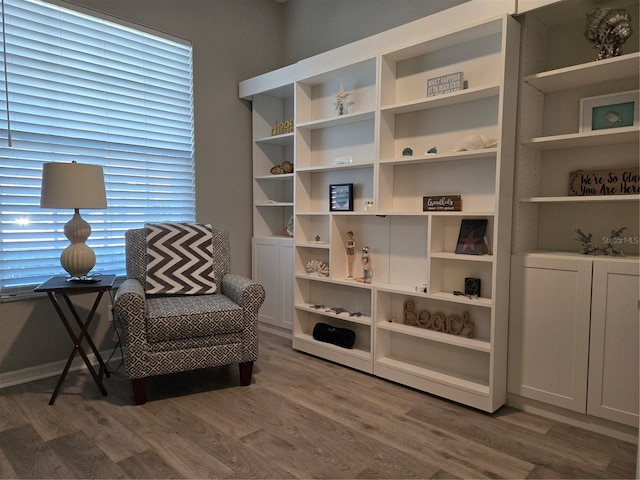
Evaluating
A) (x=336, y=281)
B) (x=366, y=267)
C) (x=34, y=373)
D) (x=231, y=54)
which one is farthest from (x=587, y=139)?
(x=34, y=373)

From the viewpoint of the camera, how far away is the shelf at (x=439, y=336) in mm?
2309

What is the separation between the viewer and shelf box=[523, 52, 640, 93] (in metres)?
1.90

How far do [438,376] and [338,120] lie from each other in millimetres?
1855

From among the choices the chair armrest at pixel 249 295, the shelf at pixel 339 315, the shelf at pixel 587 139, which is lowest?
the shelf at pixel 339 315

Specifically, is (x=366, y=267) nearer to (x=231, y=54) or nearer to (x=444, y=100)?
(x=444, y=100)

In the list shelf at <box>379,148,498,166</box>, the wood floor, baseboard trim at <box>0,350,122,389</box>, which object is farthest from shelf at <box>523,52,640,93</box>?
baseboard trim at <box>0,350,122,389</box>

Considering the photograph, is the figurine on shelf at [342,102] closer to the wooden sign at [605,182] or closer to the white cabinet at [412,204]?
the white cabinet at [412,204]

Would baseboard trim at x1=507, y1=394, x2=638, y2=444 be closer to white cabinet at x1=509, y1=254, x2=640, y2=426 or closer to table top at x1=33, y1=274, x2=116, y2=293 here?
white cabinet at x1=509, y1=254, x2=640, y2=426

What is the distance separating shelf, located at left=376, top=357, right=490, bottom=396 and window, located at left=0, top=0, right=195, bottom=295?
2.01 m

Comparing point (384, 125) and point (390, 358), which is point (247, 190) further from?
point (390, 358)

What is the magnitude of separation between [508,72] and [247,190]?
Result: 7.81 ft

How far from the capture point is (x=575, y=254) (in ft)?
7.14

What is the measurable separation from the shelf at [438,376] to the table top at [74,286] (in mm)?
1740

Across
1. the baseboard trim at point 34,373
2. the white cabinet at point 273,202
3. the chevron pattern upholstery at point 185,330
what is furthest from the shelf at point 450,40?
the baseboard trim at point 34,373
